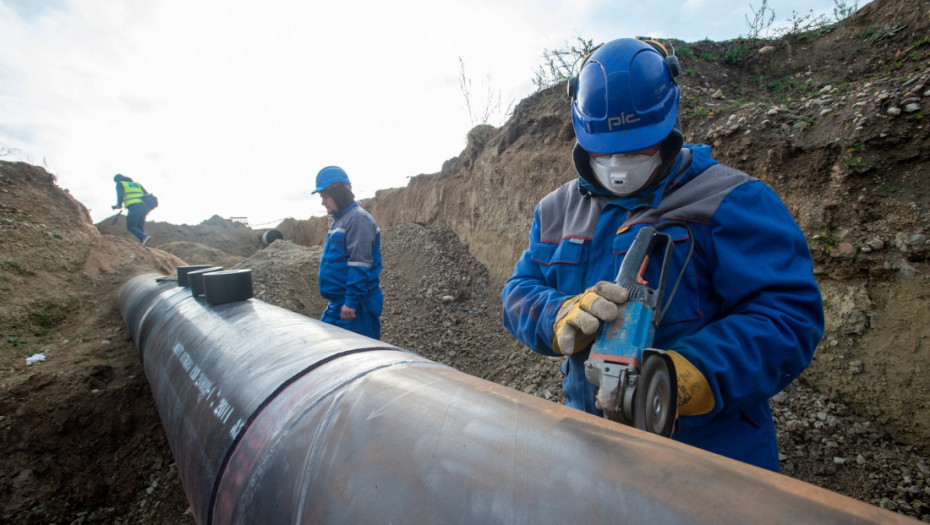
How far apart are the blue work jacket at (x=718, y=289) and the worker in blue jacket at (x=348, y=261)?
2.44m

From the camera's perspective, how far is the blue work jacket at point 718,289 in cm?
112

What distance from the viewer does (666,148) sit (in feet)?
4.59

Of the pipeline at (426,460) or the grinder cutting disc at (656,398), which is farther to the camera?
the grinder cutting disc at (656,398)

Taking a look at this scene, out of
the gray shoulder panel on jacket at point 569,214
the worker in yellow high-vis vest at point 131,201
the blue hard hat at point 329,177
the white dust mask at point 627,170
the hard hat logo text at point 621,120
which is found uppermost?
the worker in yellow high-vis vest at point 131,201

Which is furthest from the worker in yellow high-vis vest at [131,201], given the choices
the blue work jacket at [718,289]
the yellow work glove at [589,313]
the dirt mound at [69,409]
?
the yellow work glove at [589,313]

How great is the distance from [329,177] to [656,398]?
365 centimetres

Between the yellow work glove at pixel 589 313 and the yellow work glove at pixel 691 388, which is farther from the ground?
the yellow work glove at pixel 589 313

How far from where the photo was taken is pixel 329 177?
13.0ft

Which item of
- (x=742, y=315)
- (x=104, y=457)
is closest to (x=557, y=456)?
(x=742, y=315)

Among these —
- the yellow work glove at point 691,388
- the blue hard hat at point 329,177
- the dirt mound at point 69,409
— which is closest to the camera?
the yellow work glove at point 691,388

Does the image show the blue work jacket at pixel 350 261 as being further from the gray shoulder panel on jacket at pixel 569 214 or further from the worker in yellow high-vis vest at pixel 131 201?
the worker in yellow high-vis vest at pixel 131 201

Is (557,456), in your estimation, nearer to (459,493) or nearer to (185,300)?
(459,493)

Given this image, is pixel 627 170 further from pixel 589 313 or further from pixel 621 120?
pixel 589 313

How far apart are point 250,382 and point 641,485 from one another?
49.6 inches
